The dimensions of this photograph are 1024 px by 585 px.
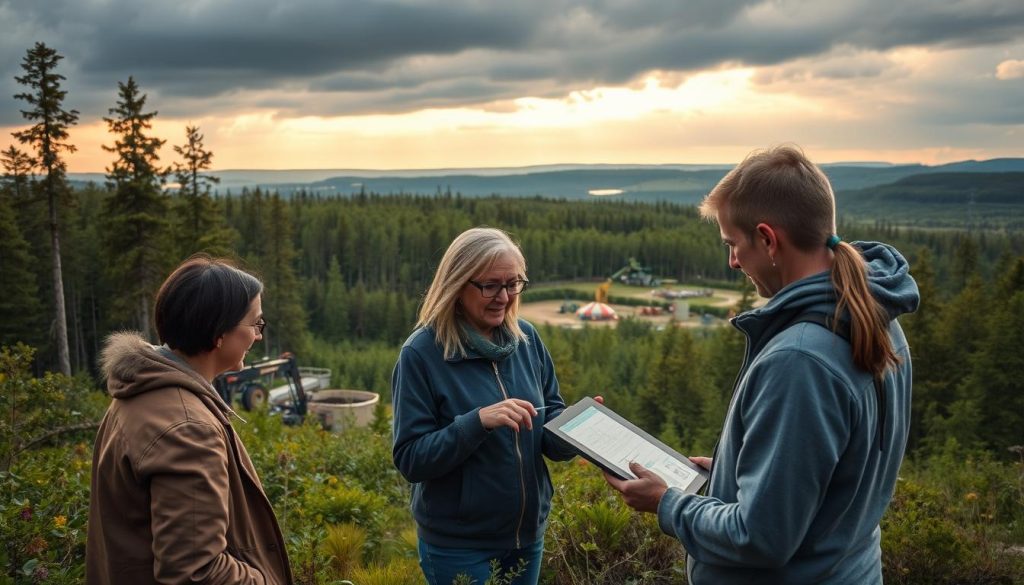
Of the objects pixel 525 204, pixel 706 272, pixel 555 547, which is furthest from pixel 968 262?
pixel 525 204

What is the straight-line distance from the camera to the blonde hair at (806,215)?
6.97 ft

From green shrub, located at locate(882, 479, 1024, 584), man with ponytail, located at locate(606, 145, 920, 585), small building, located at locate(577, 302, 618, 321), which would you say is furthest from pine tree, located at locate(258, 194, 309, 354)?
man with ponytail, located at locate(606, 145, 920, 585)

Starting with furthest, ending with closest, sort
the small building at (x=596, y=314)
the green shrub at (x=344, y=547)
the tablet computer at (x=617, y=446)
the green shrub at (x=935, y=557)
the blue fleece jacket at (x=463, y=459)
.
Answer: the small building at (x=596, y=314), the green shrub at (x=344, y=547), the green shrub at (x=935, y=557), the blue fleece jacket at (x=463, y=459), the tablet computer at (x=617, y=446)

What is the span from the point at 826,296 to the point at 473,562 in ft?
6.28

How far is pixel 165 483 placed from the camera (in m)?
2.15

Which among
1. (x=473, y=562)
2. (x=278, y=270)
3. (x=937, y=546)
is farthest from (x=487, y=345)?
(x=278, y=270)

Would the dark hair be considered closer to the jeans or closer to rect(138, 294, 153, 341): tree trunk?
the jeans

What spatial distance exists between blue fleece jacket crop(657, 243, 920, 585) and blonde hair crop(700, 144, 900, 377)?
56 mm

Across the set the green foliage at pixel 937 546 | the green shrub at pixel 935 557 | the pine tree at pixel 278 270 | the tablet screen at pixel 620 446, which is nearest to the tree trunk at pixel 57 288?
the pine tree at pixel 278 270

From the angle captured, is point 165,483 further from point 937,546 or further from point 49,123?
point 49,123

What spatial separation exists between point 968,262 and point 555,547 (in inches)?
2145

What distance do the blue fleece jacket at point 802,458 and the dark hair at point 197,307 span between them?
5.01ft

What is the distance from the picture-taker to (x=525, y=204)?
190500 millimetres

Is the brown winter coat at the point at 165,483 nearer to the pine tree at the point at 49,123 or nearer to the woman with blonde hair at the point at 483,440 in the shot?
the woman with blonde hair at the point at 483,440
